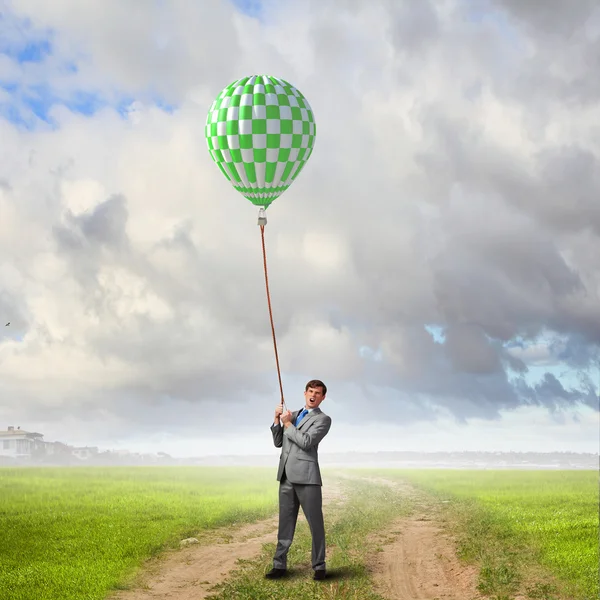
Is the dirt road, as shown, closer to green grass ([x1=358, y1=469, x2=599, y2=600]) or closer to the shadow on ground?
the shadow on ground

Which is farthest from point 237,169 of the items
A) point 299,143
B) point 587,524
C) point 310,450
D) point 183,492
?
point 183,492

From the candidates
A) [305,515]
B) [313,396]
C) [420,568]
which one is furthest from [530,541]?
[313,396]

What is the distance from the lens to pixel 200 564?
698 inches

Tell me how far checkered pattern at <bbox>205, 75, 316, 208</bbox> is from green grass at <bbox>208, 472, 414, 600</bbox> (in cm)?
1041

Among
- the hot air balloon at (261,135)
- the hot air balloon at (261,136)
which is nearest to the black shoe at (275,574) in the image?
the hot air balloon at (261,136)

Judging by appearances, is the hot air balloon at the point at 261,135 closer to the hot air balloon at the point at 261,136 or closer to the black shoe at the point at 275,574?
the hot air balloon at the point at 261,136

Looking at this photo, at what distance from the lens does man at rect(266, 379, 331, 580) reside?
1462cm

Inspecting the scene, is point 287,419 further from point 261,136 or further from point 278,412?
point 261,136

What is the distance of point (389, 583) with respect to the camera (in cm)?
1554

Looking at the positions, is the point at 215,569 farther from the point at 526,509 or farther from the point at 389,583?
the point at 526,509

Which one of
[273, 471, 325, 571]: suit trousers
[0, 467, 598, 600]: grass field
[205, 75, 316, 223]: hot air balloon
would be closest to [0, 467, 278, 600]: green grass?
[0, 467, 598, 600]: grass field

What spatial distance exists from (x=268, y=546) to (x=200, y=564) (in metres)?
2.29

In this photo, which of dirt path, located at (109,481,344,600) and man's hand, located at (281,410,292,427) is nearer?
man's hand, located at (281,410,292,427)

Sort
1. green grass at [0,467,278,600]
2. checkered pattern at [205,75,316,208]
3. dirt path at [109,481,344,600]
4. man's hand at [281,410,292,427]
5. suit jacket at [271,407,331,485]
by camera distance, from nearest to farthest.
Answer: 1. suit jacket at [271,407,331,485]
2. man's hand at [281,410,292,427]
3. dirt path at [109,481,344,600]
4. green grass at [0,467,278,600]
5. checkered pattern at [205,75,316,208]
